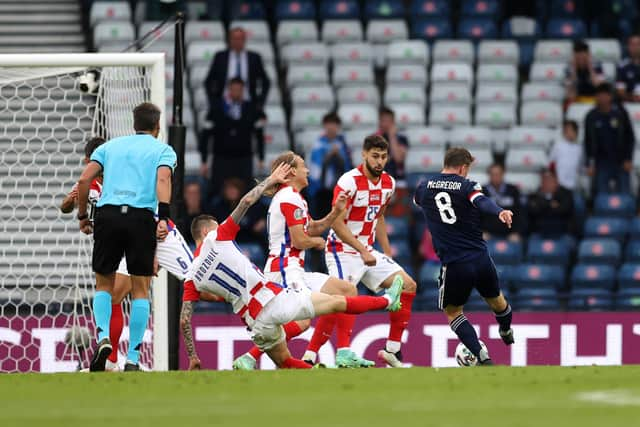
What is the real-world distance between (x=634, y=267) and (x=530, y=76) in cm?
387

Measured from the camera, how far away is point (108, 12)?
20.1m

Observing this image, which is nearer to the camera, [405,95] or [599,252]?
[599,252]

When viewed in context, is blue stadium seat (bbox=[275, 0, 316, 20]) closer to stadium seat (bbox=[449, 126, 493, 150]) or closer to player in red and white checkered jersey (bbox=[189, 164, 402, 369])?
stadium seat (bbox=[449, 126, 493, 150])

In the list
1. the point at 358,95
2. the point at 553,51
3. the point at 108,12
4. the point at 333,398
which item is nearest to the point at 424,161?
the point at 358,95

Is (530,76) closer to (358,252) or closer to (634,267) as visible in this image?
(634,267)

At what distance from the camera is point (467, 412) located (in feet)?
28.1

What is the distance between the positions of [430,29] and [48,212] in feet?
27.0

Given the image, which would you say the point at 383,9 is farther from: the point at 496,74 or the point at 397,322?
the point at 397,322

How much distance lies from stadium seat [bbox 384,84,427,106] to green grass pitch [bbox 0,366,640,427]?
30.7 ft

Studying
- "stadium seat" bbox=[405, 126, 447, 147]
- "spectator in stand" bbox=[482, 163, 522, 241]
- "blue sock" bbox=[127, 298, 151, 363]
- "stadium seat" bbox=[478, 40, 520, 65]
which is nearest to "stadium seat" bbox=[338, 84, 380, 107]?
"stadium seat" bbox=[405, 126, 447, 147]

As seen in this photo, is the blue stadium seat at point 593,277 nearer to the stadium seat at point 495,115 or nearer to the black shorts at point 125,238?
the stadium seat at point 495,115

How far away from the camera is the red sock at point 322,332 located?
12.5 meters

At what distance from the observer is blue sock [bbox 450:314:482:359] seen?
12016mm

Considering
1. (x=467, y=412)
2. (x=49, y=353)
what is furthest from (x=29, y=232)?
(x=467, y=412)
